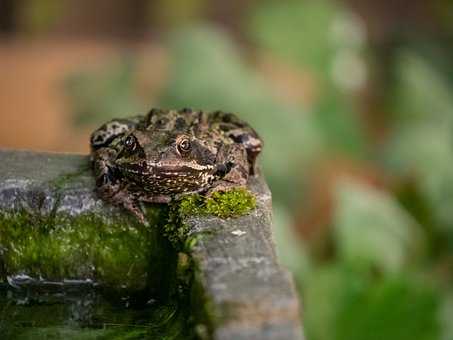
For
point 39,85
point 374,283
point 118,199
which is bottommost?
point 39,85

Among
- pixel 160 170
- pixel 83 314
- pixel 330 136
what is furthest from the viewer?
pixel 330 136

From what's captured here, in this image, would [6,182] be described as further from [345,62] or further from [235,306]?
[345,62]

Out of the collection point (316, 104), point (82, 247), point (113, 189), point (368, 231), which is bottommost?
point (368, 231)

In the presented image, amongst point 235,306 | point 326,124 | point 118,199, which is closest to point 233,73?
point 326,124

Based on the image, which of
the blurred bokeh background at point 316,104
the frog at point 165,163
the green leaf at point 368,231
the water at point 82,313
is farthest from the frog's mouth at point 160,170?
the green leaf at point 368,231

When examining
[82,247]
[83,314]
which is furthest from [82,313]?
[82,247]

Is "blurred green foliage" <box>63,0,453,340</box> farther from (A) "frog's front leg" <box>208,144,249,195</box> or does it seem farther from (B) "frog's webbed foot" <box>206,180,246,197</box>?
(B) "frog's webbed foot" <box>206,180,246,197</box>

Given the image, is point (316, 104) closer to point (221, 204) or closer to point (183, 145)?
point (183, 145)

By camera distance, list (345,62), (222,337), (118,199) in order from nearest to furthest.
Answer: (222,337) < (118,199) < (345,62)
